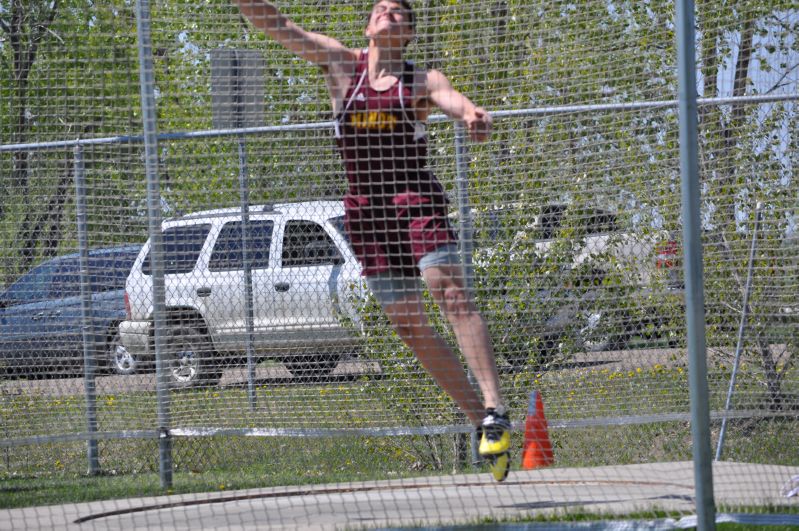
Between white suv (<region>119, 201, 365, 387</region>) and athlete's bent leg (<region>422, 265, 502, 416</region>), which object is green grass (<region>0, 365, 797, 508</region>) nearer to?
white suv (<region>119, 201, 365, 387</region>)

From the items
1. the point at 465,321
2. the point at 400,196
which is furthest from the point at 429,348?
the point at 400,196

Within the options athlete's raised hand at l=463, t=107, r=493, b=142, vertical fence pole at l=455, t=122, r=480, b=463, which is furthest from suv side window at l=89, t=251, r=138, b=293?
athlete's raised hand at l=463, t=107, r=493, b=142

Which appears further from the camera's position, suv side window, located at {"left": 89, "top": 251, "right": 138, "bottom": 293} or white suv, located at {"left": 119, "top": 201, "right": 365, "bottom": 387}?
suv side window, located at {"left": 89, "top": 251, "right": 138, "bottom": 293}

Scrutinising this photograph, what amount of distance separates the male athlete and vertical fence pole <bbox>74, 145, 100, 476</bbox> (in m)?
2.93

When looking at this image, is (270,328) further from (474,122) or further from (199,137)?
(474,122)

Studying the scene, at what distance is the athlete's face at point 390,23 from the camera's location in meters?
4.42

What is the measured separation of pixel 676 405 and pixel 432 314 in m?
1.60

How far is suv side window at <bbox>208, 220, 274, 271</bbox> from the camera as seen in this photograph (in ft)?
22.4

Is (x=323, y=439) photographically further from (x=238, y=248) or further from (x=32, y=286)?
(x=32, y=286)

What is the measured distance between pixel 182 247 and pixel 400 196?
2776mm

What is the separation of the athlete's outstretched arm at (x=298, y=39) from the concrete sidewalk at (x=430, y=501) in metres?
2.05

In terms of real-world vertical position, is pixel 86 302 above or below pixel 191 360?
above

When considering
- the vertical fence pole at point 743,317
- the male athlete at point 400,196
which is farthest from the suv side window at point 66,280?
the vertical fence pole at point 743,317

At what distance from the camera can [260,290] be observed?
6.86 metres
